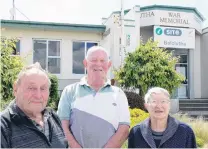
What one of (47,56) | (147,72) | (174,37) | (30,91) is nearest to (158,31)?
(174,37)

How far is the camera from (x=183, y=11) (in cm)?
1888

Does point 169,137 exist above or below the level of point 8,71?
below

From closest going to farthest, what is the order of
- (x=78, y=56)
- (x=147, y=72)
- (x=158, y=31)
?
(x=147, y=72)
(x=78, y=56)
(x=158, y=31)

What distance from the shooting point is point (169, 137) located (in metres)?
3.48

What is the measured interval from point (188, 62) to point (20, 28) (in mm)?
9723

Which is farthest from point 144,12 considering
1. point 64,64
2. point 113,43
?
point 64,64

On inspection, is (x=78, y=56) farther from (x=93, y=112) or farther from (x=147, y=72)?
(x=93, y=112)

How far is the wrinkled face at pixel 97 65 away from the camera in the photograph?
3.69 meters

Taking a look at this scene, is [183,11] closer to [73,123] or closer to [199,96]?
[199,96]

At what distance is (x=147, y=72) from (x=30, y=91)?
10968 millimetres

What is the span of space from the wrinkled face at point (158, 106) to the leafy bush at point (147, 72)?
9774 mm

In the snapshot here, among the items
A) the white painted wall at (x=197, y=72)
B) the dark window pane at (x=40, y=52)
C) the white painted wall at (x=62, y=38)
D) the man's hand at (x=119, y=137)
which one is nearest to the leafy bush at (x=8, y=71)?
the white painted wall at (x=62, y=38)

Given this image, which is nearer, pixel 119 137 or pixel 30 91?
pixel 30 91

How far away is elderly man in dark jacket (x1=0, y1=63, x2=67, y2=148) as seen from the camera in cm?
251
